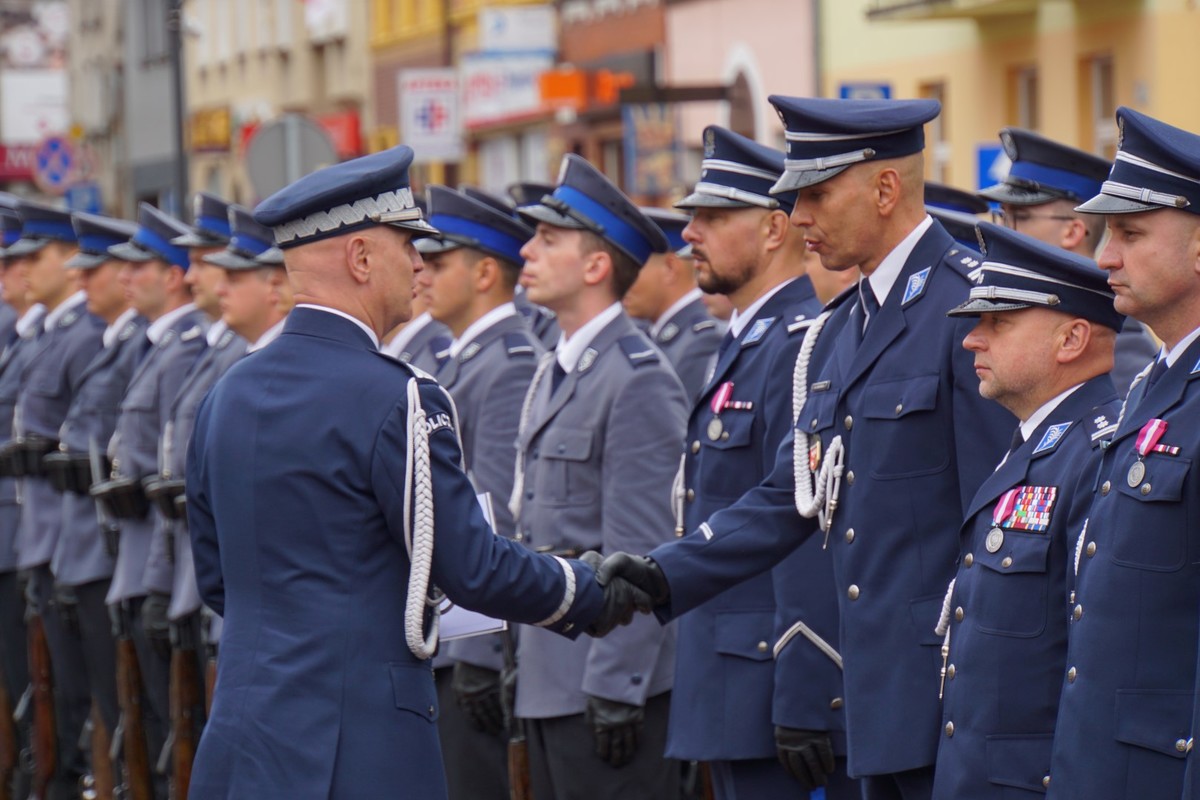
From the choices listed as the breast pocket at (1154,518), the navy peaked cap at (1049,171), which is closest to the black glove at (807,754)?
the breast pocket at (1154,518)

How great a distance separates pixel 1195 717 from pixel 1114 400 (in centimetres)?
109

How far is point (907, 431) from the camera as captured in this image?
5418 millimetres

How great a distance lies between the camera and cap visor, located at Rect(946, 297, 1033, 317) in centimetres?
498

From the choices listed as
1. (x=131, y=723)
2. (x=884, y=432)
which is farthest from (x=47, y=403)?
(x=884, y=432)

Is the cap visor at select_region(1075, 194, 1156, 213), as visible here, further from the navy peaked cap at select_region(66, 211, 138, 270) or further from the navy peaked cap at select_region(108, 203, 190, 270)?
the navy peaked cap at select_region(66, 211, 138, 270)

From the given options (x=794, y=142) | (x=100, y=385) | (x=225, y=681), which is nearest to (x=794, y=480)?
(x=794, y=142)

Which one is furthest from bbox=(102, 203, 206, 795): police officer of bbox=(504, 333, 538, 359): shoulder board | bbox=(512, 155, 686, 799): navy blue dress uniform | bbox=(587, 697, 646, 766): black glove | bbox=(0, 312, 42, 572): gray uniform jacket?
bbox=(587, 697, 646, 766): black glove

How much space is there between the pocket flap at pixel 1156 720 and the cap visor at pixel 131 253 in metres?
6.97

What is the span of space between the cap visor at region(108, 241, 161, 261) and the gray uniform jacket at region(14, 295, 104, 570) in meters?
0.64

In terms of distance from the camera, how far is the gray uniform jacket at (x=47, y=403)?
35.3 ft

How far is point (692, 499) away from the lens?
21.7 ft

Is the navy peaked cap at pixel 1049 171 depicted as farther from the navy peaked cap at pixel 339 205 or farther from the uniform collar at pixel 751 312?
the navy peaked cap at pixel 339 205

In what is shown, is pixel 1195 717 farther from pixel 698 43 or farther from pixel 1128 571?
pixel 698 43

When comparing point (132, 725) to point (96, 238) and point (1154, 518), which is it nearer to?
point (96, 238)
